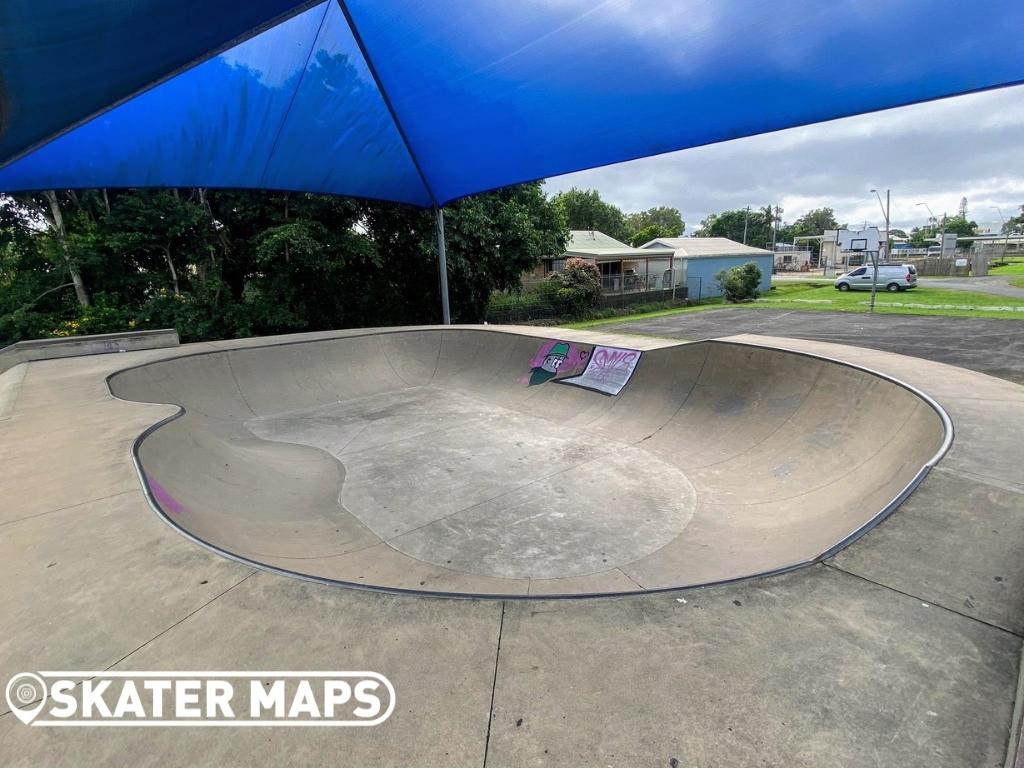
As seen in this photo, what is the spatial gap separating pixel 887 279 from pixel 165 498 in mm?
31864

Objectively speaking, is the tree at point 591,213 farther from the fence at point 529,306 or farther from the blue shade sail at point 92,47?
the blue shade sail at point 92,47

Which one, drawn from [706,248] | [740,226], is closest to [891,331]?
[706,248]

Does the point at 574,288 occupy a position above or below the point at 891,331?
above

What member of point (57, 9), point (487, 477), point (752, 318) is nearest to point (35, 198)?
point (57, 9)

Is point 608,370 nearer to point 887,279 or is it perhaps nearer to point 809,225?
point 887,279

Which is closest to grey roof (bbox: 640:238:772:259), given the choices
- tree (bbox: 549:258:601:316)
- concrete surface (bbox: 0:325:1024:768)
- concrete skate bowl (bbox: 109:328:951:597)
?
tree (bbox: 549:258:601:316)

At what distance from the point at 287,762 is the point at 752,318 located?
769 inches

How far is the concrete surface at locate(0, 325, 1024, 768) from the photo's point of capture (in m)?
1.43

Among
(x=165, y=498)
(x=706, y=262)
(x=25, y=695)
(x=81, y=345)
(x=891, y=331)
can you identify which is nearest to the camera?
(x=25, y=695)

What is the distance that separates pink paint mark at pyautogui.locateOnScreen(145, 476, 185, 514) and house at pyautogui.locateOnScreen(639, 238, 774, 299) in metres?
29.6

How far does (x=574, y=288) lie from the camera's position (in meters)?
21.3

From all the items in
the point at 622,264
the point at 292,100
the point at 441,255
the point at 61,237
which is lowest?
the point at 441,255

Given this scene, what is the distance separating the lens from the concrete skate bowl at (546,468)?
3.64 metres

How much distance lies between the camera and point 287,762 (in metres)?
1.41
